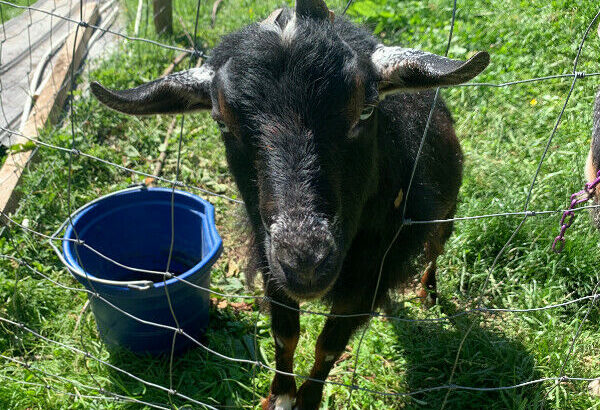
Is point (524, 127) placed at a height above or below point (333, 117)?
below

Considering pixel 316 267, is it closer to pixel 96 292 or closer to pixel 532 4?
pixel 96 292

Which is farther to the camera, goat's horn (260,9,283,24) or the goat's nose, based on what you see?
goat's horn (260,9,283,24)

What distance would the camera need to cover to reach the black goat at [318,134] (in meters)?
2.11

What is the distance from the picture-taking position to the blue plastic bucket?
3.22 m

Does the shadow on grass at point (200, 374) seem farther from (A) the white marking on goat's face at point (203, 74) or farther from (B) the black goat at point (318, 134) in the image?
(A) the white marking on goat's face at point (203, 74)

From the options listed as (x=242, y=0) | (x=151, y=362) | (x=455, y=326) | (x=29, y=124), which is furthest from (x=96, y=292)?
(x=242, y=0)

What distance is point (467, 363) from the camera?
3467 millimetres

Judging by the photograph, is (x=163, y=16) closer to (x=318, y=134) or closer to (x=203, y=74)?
(x=203, y=74)

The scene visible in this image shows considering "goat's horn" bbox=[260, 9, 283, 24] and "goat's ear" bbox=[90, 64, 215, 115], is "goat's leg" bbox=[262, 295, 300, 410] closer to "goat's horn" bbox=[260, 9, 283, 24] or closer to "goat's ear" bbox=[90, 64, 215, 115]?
"goat's ear" bbox=[90, 64, 215, 115]

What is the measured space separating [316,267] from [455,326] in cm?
205

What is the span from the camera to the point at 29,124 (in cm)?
529

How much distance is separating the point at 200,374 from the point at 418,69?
237 cm

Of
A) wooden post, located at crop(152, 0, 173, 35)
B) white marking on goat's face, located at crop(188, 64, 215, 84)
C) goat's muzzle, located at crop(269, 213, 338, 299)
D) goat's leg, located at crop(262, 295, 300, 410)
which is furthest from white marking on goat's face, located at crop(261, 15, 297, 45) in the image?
wooden post, located at crop(152, 0, 173, 35)

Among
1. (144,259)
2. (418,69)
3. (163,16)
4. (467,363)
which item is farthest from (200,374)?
(163,16)
